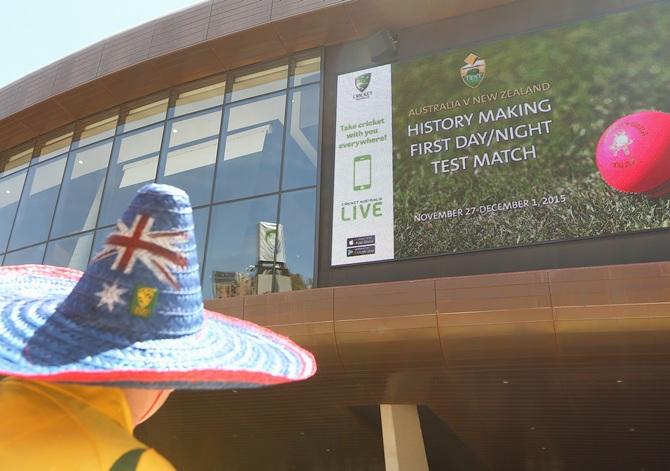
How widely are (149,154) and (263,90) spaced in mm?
2929

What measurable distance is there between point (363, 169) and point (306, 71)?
285 cm

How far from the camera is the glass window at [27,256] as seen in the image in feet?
44.1

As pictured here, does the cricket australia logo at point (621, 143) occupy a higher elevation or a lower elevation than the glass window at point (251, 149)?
lower

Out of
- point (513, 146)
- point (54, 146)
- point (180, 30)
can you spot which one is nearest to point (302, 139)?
point (180, 30)

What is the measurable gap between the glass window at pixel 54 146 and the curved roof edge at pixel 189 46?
0.98 ft

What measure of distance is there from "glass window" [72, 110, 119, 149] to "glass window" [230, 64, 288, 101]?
10.8ft

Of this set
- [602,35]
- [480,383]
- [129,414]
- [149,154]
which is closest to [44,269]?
[129,414]

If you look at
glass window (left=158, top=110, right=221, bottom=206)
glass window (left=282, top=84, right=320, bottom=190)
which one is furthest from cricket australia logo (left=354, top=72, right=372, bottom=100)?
glass window (left=158, top=110, right=221, bottom=206)

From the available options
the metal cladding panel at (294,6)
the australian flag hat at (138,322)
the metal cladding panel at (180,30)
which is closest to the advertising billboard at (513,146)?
the metal cladding panel at (294,6)

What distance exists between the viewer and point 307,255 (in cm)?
1049

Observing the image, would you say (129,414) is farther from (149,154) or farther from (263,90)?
(149,154)

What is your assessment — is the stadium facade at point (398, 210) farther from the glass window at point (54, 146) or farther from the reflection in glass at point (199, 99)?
the glass window at point (54, 146)

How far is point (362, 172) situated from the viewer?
1072cm

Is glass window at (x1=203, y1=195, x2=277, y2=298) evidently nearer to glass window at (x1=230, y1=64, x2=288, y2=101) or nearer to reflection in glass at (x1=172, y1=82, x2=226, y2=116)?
glass window at (x1=230, y1=64, x2=288, y2=101)
